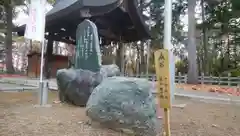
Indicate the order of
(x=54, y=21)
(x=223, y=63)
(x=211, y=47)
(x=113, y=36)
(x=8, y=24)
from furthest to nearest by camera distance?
(x=211, y=47), (x=223, y=63), (x=8, y=24), (x=113, y=36), (x=54, y=21)

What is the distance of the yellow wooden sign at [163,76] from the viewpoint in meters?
3.20

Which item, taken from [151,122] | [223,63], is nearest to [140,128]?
[151,122]

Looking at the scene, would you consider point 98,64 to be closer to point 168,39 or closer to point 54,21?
point 168,39

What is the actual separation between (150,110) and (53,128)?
58.5 inches

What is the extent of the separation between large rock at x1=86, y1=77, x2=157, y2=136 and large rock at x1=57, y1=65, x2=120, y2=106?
2175 millimetres

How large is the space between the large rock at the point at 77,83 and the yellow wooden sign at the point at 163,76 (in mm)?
3356

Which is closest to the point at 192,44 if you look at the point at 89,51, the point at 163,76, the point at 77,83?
the point at 89,51

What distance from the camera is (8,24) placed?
851 inches

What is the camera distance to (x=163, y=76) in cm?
324

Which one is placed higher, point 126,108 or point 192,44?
point 192,44

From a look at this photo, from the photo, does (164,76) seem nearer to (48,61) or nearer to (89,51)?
(89,51)

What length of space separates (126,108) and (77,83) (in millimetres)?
2680

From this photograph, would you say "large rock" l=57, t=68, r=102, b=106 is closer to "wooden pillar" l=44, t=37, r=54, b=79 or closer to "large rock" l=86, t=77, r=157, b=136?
"large rock" l=86, t=77, r=157, b=136

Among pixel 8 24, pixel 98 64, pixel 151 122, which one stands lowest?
pixel 151 122
